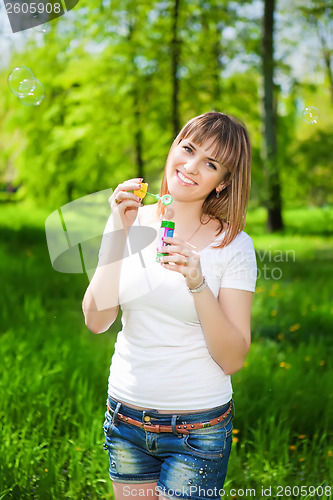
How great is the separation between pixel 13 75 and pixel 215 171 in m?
2.26

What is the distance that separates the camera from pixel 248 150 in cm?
183

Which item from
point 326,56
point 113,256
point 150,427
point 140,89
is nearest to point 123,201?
point 113,256

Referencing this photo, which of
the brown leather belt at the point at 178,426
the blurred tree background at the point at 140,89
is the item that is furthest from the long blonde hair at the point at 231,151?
the blurred tree background at the point at 140,89

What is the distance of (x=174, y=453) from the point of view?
5.51ft

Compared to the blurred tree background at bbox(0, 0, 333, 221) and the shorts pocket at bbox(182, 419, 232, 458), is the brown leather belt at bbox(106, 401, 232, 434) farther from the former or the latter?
the blurred tree background at bbox(0, 0, 333, 221)

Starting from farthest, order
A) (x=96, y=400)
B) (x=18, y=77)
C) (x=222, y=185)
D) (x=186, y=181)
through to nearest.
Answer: (x=18, y=77) < (x=96, y=400) < (x=222, y=185) < (x=186, y=181)

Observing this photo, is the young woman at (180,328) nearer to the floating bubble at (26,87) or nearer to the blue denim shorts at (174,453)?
the blue denim shorts at (174,453)

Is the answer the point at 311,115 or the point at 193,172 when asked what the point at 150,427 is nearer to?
the point at 193,172

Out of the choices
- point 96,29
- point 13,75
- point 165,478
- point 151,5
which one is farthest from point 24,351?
point 96,29

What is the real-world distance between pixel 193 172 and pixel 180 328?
0.47 metres

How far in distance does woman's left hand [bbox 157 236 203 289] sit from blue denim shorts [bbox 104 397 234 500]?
A: 0.42 meters

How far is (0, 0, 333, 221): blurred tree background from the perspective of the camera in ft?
32.3

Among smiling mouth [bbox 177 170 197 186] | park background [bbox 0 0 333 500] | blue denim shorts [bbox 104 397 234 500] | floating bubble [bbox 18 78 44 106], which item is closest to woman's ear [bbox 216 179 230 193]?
smiling mouth [bbox 177 170 197 186]

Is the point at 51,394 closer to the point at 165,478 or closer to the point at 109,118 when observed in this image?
the point at 165,478
